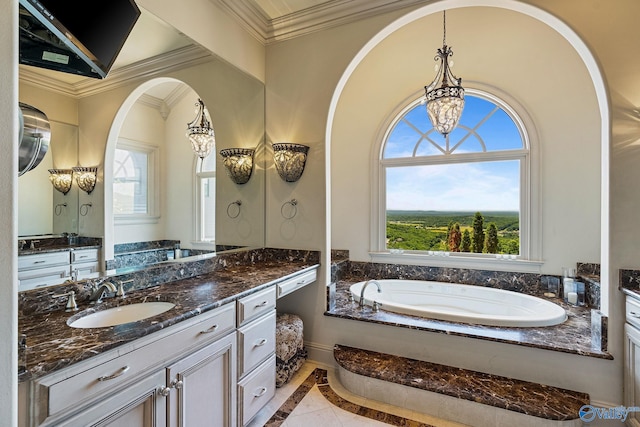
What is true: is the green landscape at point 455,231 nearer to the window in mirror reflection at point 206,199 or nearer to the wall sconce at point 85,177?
the window in mirror reflection at point 206,199

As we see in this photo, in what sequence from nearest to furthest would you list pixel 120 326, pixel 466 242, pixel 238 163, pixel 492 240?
A: pixel 120 326
pixel 238 163
pixel 492 240
pixel 466 242

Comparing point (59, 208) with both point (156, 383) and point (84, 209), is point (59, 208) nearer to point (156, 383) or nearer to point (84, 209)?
point (84, 209)

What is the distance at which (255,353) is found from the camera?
1848mm

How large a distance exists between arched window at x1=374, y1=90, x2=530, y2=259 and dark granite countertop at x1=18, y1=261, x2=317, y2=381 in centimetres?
207

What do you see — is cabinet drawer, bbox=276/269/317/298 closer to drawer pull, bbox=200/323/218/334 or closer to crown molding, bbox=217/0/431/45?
drawer pull, bbox=200/323/218/334

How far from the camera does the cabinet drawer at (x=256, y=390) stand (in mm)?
1731

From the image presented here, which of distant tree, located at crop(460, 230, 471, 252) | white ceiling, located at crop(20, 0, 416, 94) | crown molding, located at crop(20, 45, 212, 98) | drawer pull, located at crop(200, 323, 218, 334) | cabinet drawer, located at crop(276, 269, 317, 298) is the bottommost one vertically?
drawer pull, located at crop(200, 323, 218, 334)

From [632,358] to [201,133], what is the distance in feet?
10.5

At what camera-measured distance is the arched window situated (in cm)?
324

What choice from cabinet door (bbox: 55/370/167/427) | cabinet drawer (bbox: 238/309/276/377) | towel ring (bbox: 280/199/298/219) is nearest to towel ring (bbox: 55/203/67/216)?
cabinet door (bbox: 55/370/167/427)

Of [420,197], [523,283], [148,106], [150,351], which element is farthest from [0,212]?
[523,283]

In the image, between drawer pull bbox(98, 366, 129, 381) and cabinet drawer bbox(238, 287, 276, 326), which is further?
cabinet drawer bbox(238, 287, 276, 326)

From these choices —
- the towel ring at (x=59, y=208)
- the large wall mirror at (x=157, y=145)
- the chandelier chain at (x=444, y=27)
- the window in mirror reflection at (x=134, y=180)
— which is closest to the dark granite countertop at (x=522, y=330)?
the large wall mirror at (x=157, y=145)

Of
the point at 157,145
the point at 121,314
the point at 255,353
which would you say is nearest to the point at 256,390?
the point at 255,353
